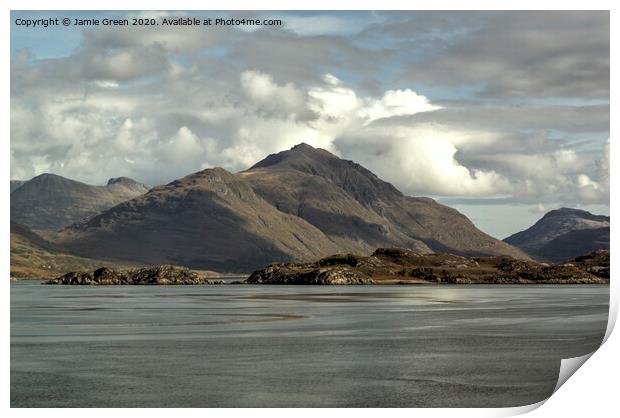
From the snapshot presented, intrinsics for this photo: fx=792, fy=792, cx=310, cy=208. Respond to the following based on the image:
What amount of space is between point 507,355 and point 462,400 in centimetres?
2133

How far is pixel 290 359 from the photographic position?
65125 mm

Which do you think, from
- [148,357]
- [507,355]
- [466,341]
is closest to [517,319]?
[466,341]

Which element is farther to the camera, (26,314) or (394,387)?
(26,314)

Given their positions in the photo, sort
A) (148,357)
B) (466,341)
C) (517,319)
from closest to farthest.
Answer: (148,357) < (466,341) < (517,319)

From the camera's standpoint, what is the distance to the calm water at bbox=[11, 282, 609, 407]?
5059 centimetres

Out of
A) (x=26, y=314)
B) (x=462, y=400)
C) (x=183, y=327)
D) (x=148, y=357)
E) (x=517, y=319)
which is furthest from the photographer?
(x=26, y=314)

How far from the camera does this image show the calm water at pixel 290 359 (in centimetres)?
5059
